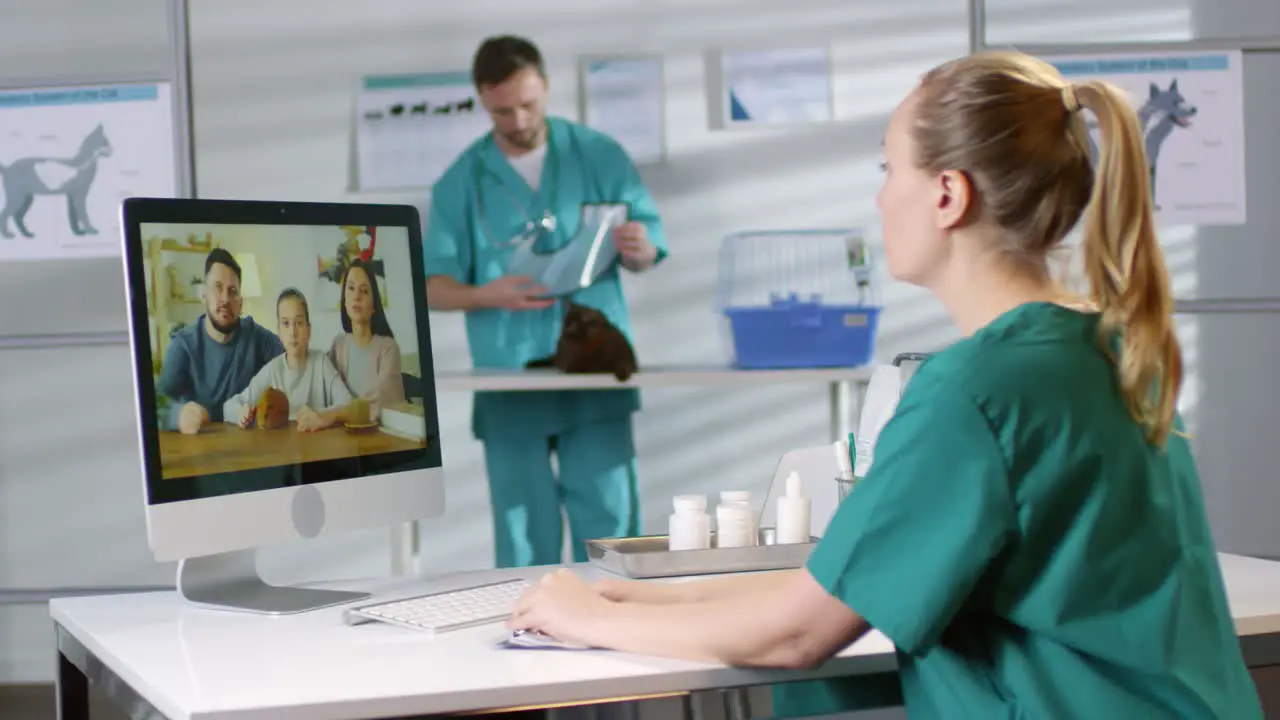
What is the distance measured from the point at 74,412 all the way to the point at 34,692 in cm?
76

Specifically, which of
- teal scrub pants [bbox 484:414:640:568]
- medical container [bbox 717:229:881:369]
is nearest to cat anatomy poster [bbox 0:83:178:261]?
teal scrub pants [bbox 484:414:640:568]

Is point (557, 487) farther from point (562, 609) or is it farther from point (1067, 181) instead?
point (1067, 181)

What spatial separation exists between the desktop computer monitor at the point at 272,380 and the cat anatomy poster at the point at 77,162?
2202mm

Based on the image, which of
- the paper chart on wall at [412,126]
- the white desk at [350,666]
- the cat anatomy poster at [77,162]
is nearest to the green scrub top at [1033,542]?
the white desk at [350,666]

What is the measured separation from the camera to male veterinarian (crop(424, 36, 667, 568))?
350 cm

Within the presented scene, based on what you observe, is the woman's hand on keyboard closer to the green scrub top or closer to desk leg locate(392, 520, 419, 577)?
the green scrub top

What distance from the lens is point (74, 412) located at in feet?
12.6

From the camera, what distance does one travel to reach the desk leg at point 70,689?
5.11 ft

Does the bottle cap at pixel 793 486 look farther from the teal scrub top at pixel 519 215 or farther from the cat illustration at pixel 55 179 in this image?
the cat illustration at pixel 55 179

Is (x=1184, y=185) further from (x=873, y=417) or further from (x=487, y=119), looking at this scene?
(x=873, y=417)

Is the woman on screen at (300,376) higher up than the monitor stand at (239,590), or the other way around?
the woman on screen at (300,376)

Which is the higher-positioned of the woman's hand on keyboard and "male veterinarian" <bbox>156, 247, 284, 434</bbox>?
"male veterinarian" <bbox>156, 247, 284, 434</bbox>

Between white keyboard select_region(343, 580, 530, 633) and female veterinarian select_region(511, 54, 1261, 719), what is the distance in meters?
0.26

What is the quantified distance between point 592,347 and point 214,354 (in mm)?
1823
